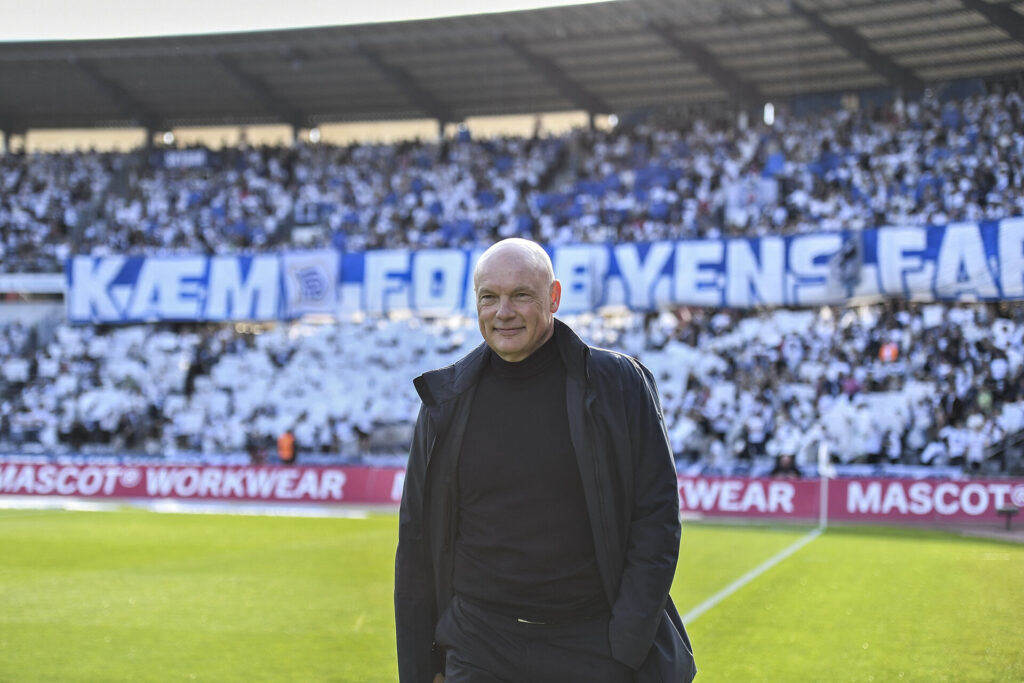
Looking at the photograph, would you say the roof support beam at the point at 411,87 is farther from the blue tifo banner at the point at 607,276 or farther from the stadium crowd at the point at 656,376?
the stadium crowd at the point at 656,376

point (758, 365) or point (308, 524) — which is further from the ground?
point (758, 365)

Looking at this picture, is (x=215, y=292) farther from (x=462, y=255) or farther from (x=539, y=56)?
(x=539, y=56)

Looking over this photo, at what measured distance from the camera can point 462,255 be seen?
31.4 metres

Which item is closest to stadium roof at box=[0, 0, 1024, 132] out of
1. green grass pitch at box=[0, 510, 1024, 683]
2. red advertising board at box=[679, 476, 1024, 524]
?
red advertising board at box=[679, 476, 1024, 524]

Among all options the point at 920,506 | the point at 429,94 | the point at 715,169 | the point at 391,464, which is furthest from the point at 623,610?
the point at 429,94

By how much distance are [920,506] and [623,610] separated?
18.8 meters

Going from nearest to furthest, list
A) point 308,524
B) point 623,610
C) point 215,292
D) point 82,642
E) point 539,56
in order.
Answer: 1. point 623,610
2. point 82,642
3. point 308,524
4. point 215,292
5. point 539,56

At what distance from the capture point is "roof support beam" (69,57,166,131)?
3934 cm

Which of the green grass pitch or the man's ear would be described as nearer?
the man's ear

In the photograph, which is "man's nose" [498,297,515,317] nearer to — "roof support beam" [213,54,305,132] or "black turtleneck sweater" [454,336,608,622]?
"black turtleneck sweater" [454,336,608,622]

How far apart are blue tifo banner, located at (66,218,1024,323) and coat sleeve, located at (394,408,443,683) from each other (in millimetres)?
25157

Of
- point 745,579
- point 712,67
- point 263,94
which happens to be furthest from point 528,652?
point 263,94

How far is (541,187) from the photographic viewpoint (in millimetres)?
35562

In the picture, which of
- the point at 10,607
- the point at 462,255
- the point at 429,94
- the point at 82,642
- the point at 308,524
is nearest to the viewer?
the point at 82,642
